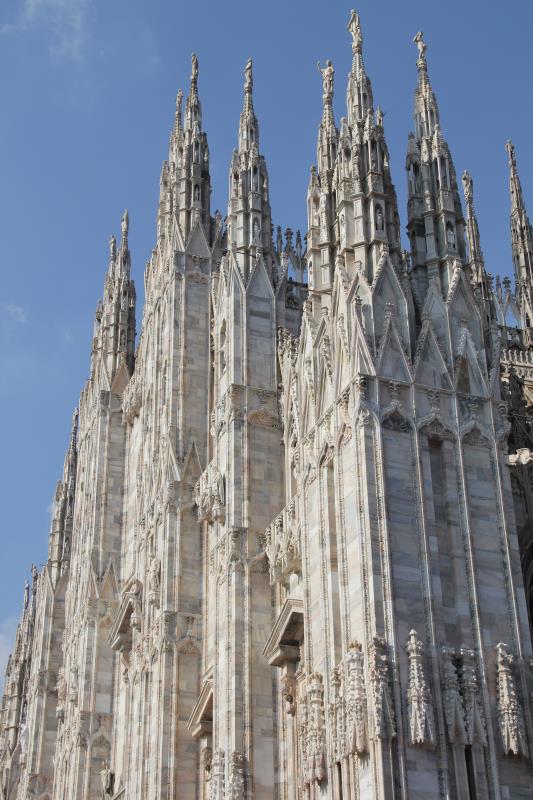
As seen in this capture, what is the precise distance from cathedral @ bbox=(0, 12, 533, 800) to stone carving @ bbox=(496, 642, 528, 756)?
40 millimetres

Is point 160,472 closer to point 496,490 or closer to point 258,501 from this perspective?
point 258,501

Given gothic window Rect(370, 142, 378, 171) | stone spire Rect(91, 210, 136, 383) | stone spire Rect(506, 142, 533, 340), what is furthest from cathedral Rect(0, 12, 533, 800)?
stone spire Rect(91, 210, 136, 383)

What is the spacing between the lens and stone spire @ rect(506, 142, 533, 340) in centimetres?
5331

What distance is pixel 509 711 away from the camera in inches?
971

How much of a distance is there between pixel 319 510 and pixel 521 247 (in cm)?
3138

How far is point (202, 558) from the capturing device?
3956cm

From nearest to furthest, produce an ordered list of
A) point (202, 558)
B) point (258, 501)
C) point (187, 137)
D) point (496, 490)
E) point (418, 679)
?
point (418, 679)
point (496, 490)
point (258, 501)
point (202, 558)
point (187, 137)

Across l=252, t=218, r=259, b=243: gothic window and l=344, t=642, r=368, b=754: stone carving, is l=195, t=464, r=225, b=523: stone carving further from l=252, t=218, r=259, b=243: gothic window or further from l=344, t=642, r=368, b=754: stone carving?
l=344, t=642, r=368, b=754: stone carving

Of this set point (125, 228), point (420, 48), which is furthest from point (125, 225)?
point (420, 48)

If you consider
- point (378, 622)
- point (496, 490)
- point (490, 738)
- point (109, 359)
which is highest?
point (109, 359)

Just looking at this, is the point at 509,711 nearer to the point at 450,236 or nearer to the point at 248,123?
the point at 450,236

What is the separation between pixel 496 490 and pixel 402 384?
297 centimetres

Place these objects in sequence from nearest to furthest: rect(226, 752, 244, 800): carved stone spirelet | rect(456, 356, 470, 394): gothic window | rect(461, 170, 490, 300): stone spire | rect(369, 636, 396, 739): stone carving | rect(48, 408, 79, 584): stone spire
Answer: rect(369, 636, 396, 739): stone carving
rect(456, 356, 470, 394): gothic window
rect(226, 752, 244, 800): carved stone spirelet
rect(461, 170, 490, 300): stone spire
rect(48, 408, 79, 584): stone spire

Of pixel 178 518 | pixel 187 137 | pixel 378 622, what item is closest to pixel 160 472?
pixel 178 518
